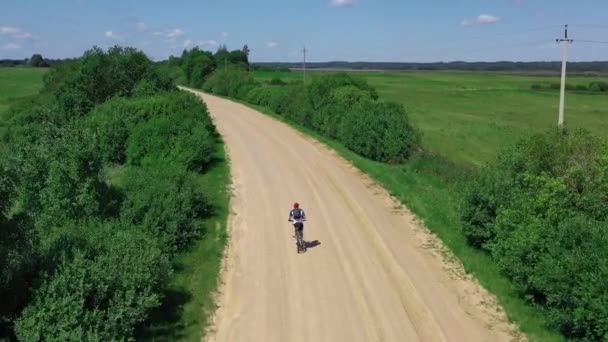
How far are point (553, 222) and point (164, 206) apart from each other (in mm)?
11013

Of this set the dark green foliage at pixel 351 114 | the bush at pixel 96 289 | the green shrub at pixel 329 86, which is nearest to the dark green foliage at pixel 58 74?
the dark green foliage at pixel 351 114

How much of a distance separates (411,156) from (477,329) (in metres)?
20.2

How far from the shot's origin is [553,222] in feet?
50.6

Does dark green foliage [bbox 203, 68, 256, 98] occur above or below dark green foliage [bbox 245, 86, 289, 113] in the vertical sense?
above

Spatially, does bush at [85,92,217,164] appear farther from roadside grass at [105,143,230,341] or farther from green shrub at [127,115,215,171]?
roadside grass at [105,143,230,341]

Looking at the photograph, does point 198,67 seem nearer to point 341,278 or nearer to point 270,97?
point 270,97

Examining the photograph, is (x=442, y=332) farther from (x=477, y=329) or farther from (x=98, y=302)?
(x=98, y=302)

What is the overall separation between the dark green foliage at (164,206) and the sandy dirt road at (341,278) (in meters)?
1.58

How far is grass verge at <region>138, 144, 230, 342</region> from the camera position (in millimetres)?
12995

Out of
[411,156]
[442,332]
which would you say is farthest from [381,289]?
[411,156]

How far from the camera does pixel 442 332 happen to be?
1309cm

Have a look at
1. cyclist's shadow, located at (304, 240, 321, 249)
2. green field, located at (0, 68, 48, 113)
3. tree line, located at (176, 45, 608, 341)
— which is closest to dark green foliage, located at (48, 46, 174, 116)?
cyclist's shadow, located at (304, 240, 321, 249)

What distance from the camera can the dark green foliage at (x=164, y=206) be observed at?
17906mm

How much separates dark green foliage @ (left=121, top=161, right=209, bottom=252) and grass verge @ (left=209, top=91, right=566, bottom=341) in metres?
8.05
